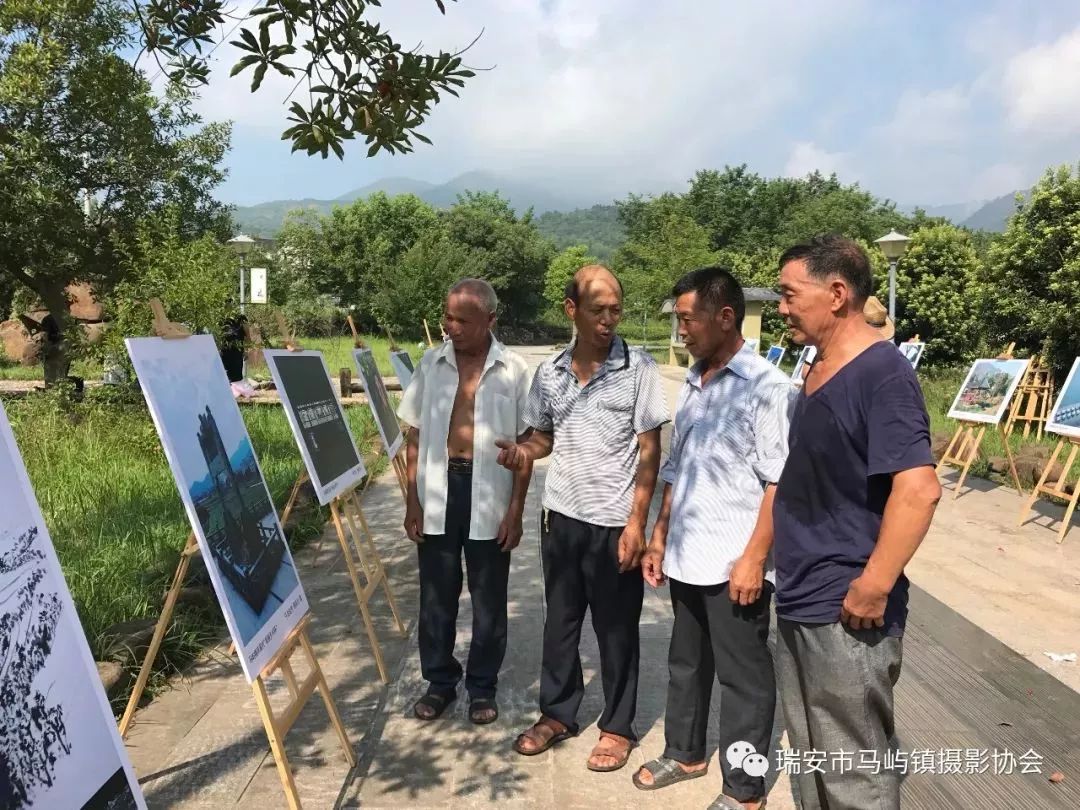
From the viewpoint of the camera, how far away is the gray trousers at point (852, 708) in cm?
197

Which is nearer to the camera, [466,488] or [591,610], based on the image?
[591,610]

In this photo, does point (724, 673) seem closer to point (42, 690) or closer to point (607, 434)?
point (607, 434)

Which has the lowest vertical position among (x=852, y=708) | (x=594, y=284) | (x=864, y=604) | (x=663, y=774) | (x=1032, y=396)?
(x=1032, y=396)

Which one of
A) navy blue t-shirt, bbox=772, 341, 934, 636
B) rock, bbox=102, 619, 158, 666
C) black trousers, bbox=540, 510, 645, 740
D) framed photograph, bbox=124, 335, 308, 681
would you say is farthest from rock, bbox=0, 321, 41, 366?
navy blue t-shirt, bbox=772, 341, 934, 636

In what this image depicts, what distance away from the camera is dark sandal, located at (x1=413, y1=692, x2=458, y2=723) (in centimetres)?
328

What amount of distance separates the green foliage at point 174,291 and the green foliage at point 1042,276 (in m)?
10.9

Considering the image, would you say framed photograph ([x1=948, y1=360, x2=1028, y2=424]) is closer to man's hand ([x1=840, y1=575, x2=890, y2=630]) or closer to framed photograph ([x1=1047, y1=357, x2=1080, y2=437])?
framed photograph ([x1=1047, y1=357, x2=1080, y2=437])

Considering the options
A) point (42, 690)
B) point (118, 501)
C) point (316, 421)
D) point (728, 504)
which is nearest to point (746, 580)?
point (728, 504)

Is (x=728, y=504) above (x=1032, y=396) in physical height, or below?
above

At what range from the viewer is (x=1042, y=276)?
11.3 m

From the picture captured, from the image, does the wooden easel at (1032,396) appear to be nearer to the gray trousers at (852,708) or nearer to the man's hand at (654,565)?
the man's hand at (654,565)

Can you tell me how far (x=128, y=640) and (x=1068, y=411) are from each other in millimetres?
6878

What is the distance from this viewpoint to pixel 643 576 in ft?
9.46

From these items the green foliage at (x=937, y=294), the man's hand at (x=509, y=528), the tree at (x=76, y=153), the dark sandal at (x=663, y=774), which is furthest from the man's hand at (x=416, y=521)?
the green foliage at (x=937, y=294)
